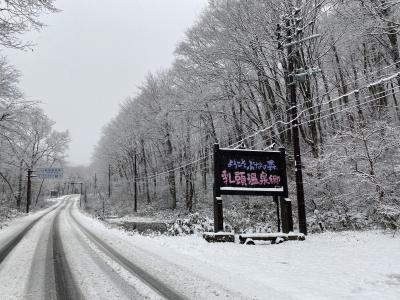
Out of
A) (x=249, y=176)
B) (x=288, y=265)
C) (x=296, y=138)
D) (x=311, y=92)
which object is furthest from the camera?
(x=311, y=92)

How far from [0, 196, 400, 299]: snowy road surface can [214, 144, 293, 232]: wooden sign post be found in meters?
2.02

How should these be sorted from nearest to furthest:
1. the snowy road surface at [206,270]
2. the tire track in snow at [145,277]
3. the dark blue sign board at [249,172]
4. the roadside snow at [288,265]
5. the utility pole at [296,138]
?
the tire track in snow at [145,277]
the snowy road surface at [206,270]
the roadside snow at [288,265]
the dark blue sign board at [249,172]
the utility pole at [296,138]

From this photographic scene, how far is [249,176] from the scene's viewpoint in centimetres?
1564

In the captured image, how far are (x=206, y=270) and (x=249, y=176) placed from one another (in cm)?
741

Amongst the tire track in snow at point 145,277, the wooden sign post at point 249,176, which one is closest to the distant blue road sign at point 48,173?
the wooden sign post at point 249,176

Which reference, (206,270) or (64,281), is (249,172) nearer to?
(206,270)

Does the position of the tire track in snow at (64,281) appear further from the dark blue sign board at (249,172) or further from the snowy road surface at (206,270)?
the dark blue sign board at (249,172)

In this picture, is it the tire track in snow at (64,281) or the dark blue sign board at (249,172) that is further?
the dark blue sign board at (249,172)

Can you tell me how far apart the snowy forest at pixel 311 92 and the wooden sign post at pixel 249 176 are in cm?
212

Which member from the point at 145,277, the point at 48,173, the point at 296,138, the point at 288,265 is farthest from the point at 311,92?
the point at 48,173

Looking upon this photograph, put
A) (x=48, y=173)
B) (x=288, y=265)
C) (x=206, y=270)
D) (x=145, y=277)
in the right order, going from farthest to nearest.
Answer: (x=48, y=173) < (x=288, y=265) < (x=206, y=270) < (x=145, y=277)

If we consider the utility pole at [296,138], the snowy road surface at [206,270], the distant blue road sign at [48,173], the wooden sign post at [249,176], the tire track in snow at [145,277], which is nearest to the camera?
the tire track in snow at [145,277]

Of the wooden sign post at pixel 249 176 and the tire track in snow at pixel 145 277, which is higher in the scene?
the wooden sign post at pixel 249 176

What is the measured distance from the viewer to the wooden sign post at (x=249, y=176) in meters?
15.3
